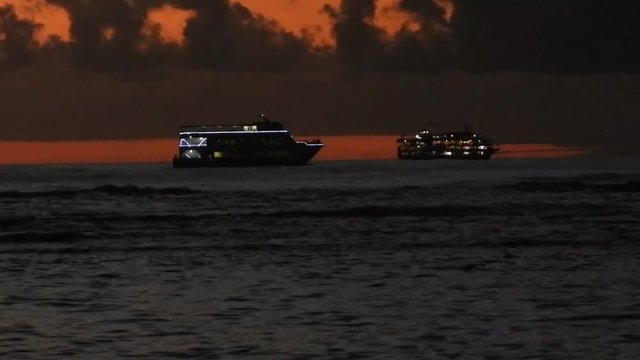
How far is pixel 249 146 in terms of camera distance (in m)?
168

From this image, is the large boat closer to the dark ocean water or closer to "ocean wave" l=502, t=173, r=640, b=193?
"ocean wave" l=502, t=173, r=640, b=193

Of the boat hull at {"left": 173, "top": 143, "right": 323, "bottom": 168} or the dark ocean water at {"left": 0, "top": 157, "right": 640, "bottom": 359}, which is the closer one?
the dark ocean water at {"left": 0, "top": 157, "right": 640, "bottom": 359}

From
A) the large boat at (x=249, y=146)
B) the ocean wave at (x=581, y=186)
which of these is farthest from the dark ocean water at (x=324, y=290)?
the large boat at (x=249, y=146)

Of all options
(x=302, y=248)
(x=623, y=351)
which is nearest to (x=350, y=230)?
(x=302, y=248)

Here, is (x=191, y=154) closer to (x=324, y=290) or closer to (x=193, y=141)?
(x=193, y=141)

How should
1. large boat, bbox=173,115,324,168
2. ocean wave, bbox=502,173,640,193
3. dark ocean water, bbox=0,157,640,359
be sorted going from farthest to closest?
1. large boat, bbox=173,115,324,168
2. ocean wave, bbox=502,173,640,193
3. dark ocean water, bbox=0,157,640,359

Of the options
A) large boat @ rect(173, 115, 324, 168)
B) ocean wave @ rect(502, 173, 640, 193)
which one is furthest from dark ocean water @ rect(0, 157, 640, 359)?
large boat @ rect(173, 115, 324, 168)

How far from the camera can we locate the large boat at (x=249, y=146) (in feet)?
545

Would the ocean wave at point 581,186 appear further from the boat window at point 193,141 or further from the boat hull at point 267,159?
the boat window at point 193,141

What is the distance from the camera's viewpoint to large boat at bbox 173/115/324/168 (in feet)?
545

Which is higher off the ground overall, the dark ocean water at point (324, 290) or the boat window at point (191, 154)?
the boat window at point (191, 154)

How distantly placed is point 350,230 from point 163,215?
739 inches

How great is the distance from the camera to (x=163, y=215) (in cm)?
6862

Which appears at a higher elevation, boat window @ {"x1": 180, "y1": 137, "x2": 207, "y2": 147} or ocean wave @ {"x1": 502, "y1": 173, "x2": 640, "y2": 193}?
boat window @ {"x1": 180, "y1": 137, "x2": 207, "y2": 147}
